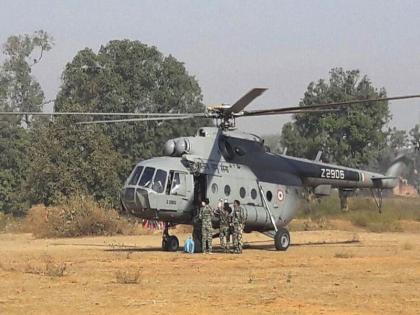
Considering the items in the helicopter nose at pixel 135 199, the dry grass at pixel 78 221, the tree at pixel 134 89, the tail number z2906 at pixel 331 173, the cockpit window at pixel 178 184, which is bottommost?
the dry grass at pixel 78 221

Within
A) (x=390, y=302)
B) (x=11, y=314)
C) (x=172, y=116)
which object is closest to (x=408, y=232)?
(x=172, y=116)

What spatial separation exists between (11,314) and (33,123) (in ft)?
202

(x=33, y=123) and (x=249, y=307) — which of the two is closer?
(x=249, y=307)

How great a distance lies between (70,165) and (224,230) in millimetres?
25642

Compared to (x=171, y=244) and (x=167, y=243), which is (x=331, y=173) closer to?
(x=171, y=244)

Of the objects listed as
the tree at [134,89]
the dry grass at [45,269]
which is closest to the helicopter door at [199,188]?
the dry grass at [45,269]

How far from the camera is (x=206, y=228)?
21.2m

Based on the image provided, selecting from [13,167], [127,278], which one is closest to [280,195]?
[127,278]

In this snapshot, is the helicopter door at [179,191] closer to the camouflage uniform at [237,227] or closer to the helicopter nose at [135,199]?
the helicopter nose at [135,199]

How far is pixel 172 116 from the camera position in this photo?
20.4 m

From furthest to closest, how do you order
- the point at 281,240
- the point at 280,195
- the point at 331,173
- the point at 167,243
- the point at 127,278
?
the point at 331,173 → the point at 280,195 → the point at 281,240 → the point at 167,243 → the point at 127,278

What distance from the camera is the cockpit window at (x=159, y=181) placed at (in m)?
21.0

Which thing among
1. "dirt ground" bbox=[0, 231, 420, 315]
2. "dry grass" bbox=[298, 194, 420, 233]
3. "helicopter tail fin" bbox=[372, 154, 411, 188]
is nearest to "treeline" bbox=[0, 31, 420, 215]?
"dry grass" bbox=[298, 194, 420, 233]

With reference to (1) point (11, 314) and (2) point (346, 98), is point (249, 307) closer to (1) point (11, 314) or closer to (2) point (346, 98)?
(1) point (11, 314)
